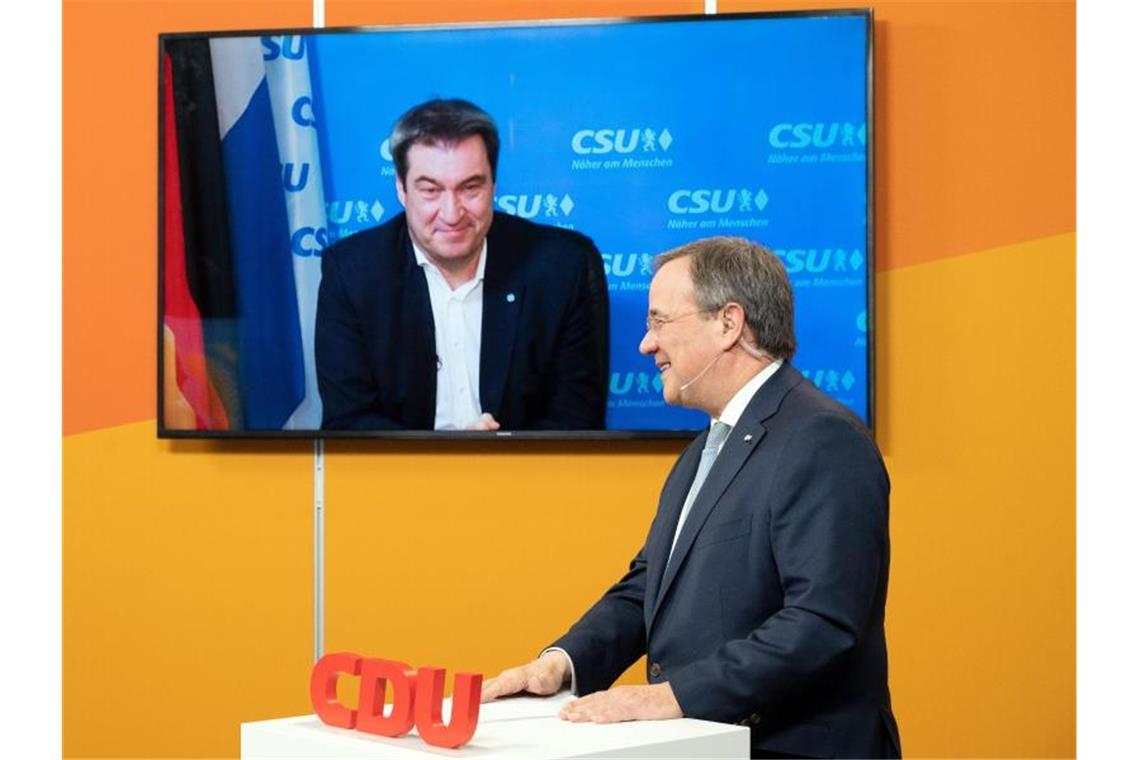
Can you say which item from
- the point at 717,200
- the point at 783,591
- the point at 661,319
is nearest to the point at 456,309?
the point at 717,200

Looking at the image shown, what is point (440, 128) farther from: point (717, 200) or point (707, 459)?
point (707, 459)

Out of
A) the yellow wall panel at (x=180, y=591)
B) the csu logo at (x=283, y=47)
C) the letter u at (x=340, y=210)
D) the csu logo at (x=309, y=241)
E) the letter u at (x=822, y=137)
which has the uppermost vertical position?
the csu logo at (x=283, y=47)

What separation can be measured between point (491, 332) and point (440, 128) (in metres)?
0.53

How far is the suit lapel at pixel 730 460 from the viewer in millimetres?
2623

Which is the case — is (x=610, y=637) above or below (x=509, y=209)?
below

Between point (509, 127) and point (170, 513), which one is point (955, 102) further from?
point (170, 513)

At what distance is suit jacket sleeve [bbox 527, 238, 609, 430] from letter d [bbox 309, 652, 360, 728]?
1806mm

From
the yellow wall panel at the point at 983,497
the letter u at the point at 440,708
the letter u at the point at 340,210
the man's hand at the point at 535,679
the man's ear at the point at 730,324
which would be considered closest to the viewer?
the letter u at the point at 440,708

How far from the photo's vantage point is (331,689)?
86.6 inches

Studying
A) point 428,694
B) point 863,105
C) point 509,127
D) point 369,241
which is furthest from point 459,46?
point 428,694

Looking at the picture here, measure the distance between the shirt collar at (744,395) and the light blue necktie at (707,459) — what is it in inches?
1.0

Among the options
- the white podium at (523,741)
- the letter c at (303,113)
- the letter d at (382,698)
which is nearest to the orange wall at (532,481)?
the letter c at (303,113)

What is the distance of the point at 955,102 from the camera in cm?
389

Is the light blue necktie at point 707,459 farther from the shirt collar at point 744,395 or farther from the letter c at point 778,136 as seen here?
A: the letter c at point 778,136
